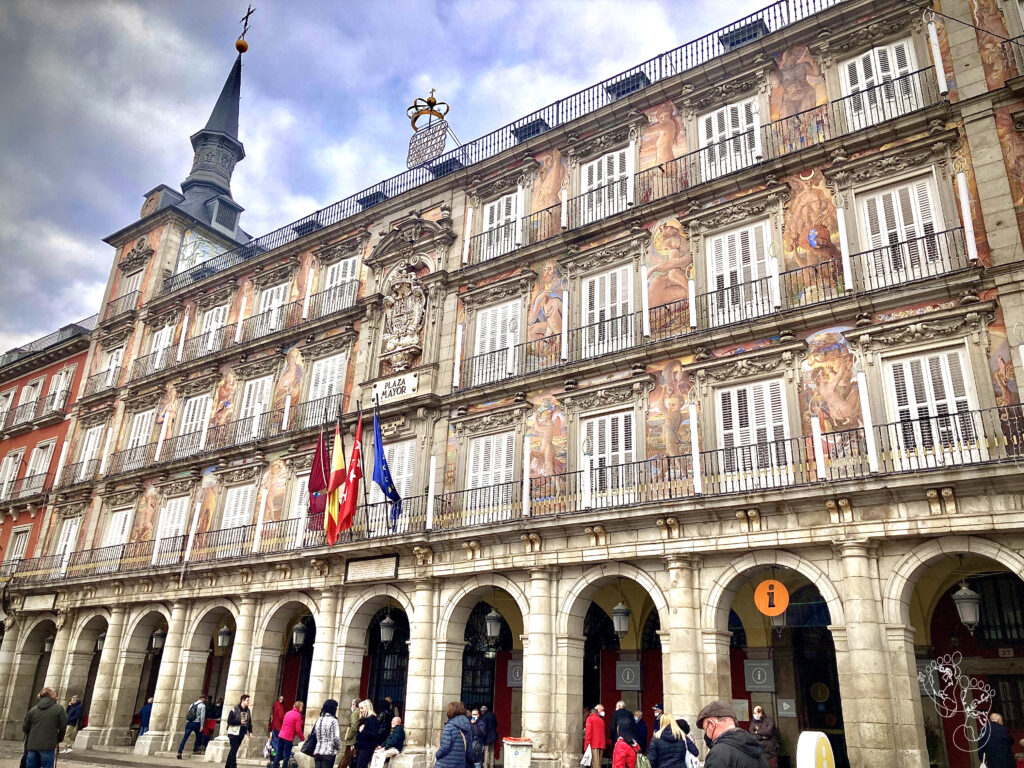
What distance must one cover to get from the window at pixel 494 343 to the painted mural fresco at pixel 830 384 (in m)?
7.50

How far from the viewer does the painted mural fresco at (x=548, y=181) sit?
72.5 ft

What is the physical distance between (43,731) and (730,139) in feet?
57.3

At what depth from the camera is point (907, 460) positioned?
1415 cm

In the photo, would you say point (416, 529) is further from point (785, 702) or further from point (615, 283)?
point (785, 702)

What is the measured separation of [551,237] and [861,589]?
37.4 feet

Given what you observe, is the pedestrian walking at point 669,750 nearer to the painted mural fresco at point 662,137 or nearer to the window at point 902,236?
the window at point 902,236

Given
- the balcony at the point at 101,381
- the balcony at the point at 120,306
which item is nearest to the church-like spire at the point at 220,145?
the balcony at the point at 120,306

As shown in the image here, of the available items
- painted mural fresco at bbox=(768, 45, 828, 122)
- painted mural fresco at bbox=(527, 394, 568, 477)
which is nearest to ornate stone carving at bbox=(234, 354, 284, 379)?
painted mural fresco at bbox=(527, 394, 568, 477)

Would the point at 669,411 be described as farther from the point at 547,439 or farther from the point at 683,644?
the point at 683,644

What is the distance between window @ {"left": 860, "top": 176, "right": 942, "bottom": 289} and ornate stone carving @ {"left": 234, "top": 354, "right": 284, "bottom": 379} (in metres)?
18.0

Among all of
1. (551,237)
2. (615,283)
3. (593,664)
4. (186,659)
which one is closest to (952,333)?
(615,283)

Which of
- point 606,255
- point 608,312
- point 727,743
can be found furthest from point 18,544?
point 727,743

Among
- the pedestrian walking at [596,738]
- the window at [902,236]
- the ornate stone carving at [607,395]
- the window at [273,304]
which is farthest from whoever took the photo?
the window at [273,304]

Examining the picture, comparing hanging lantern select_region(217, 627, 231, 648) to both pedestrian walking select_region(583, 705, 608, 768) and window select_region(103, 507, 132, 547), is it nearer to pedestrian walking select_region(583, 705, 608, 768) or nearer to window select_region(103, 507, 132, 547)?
window select_region(103, 507, 132, 547)
